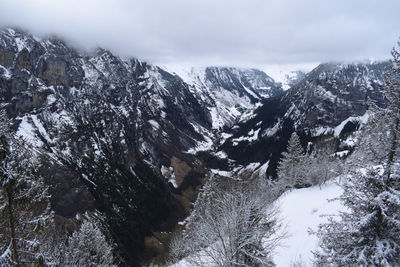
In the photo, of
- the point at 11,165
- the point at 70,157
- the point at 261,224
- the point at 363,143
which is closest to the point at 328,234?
the point at 363,143

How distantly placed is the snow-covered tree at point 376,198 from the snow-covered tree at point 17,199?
42.6ft

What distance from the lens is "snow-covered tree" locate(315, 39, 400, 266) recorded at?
453 inches

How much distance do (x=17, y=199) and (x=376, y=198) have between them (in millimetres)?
14700

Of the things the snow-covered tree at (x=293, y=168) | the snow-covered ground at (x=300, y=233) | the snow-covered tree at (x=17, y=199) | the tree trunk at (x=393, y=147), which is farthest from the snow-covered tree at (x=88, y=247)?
the snow-covered tree at (x=293, y=168)

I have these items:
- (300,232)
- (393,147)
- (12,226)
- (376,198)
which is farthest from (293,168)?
(12,226)

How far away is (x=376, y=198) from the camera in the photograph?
11.5 metres

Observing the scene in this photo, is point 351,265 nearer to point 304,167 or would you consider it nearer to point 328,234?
point 328,234

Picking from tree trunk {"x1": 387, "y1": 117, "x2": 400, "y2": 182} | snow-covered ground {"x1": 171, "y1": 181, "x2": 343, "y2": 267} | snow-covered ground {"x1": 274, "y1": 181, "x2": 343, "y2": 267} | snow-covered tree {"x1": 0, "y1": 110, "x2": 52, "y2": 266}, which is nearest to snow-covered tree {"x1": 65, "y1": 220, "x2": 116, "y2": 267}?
snow-covered ground {"x1": 171, "y1": 181, "x2": 343, "y2": 267}

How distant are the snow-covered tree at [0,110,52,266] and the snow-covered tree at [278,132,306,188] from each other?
58.7m

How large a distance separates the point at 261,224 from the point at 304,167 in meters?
52.4

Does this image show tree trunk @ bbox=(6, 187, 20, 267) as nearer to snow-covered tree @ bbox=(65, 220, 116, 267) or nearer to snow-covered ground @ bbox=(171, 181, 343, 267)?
snow-covered ground @ bbox=(171, 181, 343, 267)

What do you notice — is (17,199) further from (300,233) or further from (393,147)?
(300,233)

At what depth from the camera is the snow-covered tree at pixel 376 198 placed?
37.7 feet

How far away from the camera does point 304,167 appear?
66188 mm
